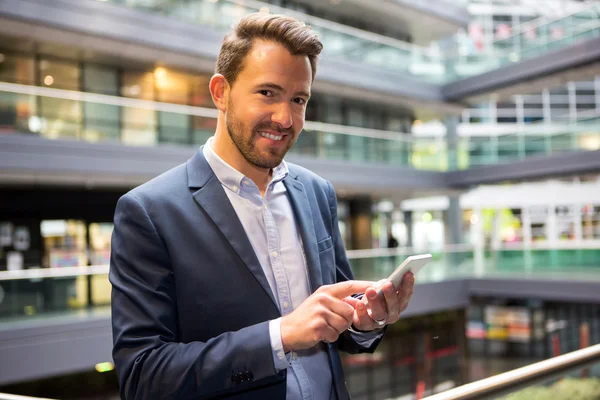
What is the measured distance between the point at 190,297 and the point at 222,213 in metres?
0.23

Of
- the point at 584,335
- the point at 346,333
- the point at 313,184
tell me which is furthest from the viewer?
the point at 584,335

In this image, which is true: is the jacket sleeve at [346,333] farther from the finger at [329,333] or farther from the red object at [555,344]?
the red object at [555,344]

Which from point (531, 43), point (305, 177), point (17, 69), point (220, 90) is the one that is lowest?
point (305, 177)

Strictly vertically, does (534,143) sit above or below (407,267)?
above

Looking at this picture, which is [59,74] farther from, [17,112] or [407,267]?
[407,267]

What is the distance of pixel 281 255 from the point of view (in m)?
1.66

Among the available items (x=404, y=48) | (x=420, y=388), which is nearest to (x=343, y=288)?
(x=420, y=388)

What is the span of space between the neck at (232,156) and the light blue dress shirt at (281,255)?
2cm

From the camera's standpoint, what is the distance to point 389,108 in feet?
71.5

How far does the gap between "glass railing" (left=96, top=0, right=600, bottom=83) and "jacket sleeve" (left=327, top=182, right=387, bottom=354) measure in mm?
12949

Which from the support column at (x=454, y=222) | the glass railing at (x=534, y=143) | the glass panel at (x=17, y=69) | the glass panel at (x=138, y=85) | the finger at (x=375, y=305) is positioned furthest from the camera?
the support column at (x=454, y=222)

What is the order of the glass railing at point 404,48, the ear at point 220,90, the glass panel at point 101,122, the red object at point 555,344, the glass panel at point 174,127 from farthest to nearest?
the red object at point 555,344, the glass railing at point 404,48, the glass panel at point 174,127, the glass panel at point 101,122, the ear at point 220,90

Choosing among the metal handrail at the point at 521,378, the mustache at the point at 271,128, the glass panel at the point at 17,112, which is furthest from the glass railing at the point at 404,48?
the metal handrail at the point at 521,378

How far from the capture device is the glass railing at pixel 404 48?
48.3 feet
